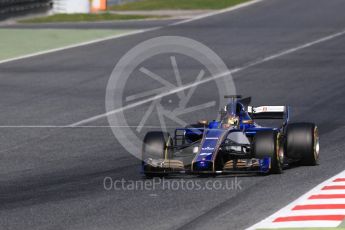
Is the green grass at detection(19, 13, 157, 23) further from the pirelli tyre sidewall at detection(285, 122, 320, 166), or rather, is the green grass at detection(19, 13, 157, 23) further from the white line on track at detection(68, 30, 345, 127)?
the pirelli tyre sidewall at detection(285, 122, 320, 166)

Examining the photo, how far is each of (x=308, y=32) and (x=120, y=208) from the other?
2718 cm

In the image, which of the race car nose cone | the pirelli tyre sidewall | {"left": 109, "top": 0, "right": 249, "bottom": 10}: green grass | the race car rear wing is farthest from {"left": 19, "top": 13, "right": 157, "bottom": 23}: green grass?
the race car nose cone

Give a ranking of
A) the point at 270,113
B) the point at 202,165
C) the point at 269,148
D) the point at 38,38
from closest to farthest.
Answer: the point at 202,165
the point at 269,148
the point at 270,113
the point at 38,38

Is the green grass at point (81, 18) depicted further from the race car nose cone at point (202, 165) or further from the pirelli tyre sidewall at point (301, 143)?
the race car nose cone at point (202, 165)

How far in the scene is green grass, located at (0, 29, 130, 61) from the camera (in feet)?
120

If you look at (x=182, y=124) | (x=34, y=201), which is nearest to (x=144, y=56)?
(x=182, y=124)

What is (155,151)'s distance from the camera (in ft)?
52.5

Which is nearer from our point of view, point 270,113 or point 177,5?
point 270,113

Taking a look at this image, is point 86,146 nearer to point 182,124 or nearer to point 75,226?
point 182,124
